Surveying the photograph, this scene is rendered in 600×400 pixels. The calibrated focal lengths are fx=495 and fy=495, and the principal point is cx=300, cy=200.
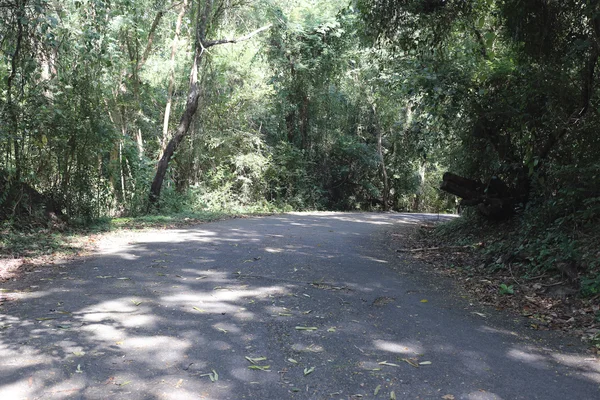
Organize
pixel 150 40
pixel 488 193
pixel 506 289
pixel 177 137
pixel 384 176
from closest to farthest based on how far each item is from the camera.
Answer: pixel 506 289
pixel 488 193
pixel 177 137
pixel 150 40
pixel 384 176

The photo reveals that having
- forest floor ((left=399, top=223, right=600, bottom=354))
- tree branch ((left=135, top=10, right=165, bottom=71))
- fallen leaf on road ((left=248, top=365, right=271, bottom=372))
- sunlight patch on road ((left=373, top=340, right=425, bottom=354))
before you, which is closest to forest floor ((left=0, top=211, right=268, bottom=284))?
fallen leaf on road ((left=248, top=365, right=271, bottom=372))

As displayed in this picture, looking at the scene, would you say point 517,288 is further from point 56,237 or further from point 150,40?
point 150,40

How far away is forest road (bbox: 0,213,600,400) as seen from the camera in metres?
3.59

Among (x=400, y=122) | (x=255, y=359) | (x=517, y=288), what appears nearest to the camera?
(x=255, y=359)

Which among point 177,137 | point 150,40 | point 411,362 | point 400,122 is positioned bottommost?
point 411,362

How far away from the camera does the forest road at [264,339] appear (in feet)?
11.8

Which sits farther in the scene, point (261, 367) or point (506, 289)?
point (506, 289)

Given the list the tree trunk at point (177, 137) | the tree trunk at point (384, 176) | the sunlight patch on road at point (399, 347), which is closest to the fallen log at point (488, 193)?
the sunlight patch on road at point (399, 347)

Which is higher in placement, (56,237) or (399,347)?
(56,237)

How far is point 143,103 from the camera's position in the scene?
2303 cm

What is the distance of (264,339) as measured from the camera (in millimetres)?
4480

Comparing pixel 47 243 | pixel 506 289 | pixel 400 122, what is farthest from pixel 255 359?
pixel 400 122

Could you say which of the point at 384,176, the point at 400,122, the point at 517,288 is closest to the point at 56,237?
the point at 517,288

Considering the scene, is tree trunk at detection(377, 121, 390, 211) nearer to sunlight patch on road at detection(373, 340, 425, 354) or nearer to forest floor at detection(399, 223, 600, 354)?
forest floor at detection(399, 223, 600, 354)
